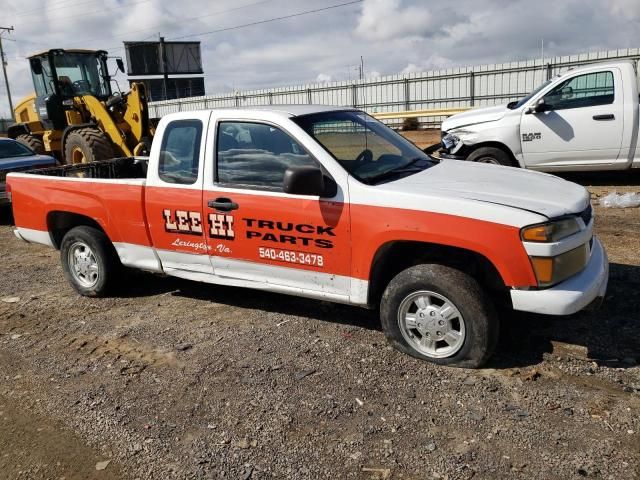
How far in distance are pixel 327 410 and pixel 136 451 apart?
1.11 meters

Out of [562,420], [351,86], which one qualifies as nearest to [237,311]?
[562,420]

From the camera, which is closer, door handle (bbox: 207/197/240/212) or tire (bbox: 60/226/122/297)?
door handle (bbox: 207/197/240/212)

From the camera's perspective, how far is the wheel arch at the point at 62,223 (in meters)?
5.67

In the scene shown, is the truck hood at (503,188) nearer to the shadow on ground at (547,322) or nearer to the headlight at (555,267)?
the headlight at (555,267)

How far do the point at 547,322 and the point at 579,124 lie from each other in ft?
17.9

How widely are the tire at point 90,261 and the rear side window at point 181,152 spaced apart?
1.15m

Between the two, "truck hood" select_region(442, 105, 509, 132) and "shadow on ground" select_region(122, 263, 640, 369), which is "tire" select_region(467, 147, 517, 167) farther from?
"shadow on ground" select_region(122, 263, 640, 369)

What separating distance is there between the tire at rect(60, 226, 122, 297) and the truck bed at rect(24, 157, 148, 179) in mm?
1005

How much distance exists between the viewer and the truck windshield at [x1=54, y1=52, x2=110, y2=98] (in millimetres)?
13250

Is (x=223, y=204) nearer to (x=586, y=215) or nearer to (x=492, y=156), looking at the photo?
(x=586, y=215)

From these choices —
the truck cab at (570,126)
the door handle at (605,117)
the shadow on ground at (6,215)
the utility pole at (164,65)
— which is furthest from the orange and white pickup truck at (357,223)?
the utility pole at (164,65)

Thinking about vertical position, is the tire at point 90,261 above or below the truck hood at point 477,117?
below

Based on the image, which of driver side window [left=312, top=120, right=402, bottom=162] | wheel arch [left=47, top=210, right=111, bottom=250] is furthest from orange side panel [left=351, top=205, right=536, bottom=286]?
wheel arch [left=47, top=210, right=111, bottom=250]

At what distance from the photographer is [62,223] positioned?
5816mm
